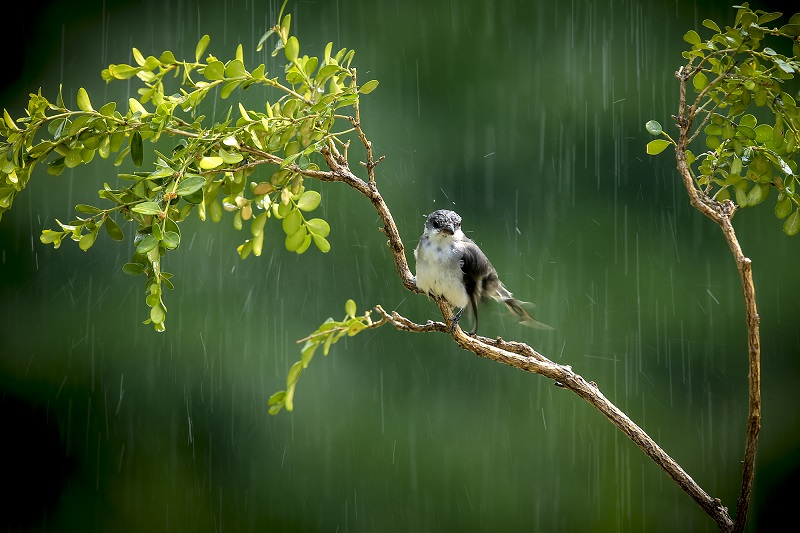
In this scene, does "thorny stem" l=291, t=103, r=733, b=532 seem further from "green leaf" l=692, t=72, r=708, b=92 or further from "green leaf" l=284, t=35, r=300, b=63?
"green leaf" l=692, t=72, r=708, b=92

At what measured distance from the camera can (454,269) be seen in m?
1.64

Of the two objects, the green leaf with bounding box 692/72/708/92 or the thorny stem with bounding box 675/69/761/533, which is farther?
the green leaf with bounding box 692/72/708/92

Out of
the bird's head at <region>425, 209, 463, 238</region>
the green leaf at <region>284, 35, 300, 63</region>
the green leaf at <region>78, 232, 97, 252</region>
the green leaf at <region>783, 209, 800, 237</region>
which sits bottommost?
the bird's head at <region>425, 209, 463, 238</region>

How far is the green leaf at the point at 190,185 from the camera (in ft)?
3.33

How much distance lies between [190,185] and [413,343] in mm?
2217

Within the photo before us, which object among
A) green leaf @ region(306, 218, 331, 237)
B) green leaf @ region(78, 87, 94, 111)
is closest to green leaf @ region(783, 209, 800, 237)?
green leaf @ region(306, 218, 331, 237)

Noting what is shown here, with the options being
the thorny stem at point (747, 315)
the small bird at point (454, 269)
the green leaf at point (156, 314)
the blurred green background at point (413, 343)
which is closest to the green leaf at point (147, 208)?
the green leaf at point (156, 314)

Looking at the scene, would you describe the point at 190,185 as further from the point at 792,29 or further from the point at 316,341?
the point at 792,29

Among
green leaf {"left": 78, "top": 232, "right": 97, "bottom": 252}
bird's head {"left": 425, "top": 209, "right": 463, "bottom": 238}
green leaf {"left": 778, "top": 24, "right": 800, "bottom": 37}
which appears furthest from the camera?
bird's head {"left": 425, "top": 209, "right": 463, "bottom": 238}

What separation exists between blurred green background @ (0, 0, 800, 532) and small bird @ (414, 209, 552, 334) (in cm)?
134

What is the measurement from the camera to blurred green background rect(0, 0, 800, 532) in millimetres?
3066

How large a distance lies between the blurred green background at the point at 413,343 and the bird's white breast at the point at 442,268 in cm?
139

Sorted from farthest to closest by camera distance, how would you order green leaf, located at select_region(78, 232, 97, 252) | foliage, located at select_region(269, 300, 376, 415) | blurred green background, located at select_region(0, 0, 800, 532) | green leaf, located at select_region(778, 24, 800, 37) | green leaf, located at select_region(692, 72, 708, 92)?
blurred green background, located at select_region(0, 0, 800, 532) < green leaf, located at select_region(692, 72, 708, 92) < green leaf, located at select_region(778, 24, 800, 37) < green leaf, located at select_region(78, 232, 97, 252) < foliage, located at select_region(269, 300, 376, 415)

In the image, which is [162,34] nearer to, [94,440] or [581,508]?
[94,440]
